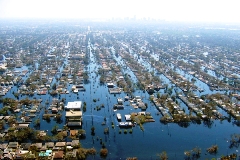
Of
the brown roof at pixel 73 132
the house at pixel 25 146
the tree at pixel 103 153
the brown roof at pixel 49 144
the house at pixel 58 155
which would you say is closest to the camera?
the house at pixel 58 155

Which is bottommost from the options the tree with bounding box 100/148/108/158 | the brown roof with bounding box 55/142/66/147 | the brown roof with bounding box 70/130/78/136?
the tree with bounding box 100/148/108/158

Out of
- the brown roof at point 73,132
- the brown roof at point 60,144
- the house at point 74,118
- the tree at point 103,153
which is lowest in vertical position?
the tree at point 103,153

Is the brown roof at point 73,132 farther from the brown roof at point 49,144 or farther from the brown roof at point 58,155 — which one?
the brown roof at point 58,155

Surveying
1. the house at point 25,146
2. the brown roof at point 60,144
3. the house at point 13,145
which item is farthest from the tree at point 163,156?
the house at point 13,145

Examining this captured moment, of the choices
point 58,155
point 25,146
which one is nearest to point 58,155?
point 58,155

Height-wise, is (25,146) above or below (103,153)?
above

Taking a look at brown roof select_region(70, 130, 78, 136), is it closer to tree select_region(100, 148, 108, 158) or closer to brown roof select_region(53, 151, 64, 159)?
brown roof select_region(53, 151, 64, 159)

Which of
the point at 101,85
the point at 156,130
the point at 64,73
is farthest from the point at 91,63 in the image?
the point at 156,130

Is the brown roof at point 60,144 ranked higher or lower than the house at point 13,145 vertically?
higher

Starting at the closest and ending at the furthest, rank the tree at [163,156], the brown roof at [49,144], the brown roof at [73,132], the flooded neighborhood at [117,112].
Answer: the tree at [163,156], the brown roof at [49,144], the flooded neighborhood at [117,112], the brown roof at [73,132]

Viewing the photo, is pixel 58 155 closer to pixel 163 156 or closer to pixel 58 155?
pixel 58 155

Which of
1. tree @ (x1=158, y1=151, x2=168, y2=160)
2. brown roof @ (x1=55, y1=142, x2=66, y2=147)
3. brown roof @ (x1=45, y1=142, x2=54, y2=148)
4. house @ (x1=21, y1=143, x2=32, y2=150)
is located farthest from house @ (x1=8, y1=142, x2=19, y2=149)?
tree @ (x1=158, y1=151, x2=168, y2=160)
